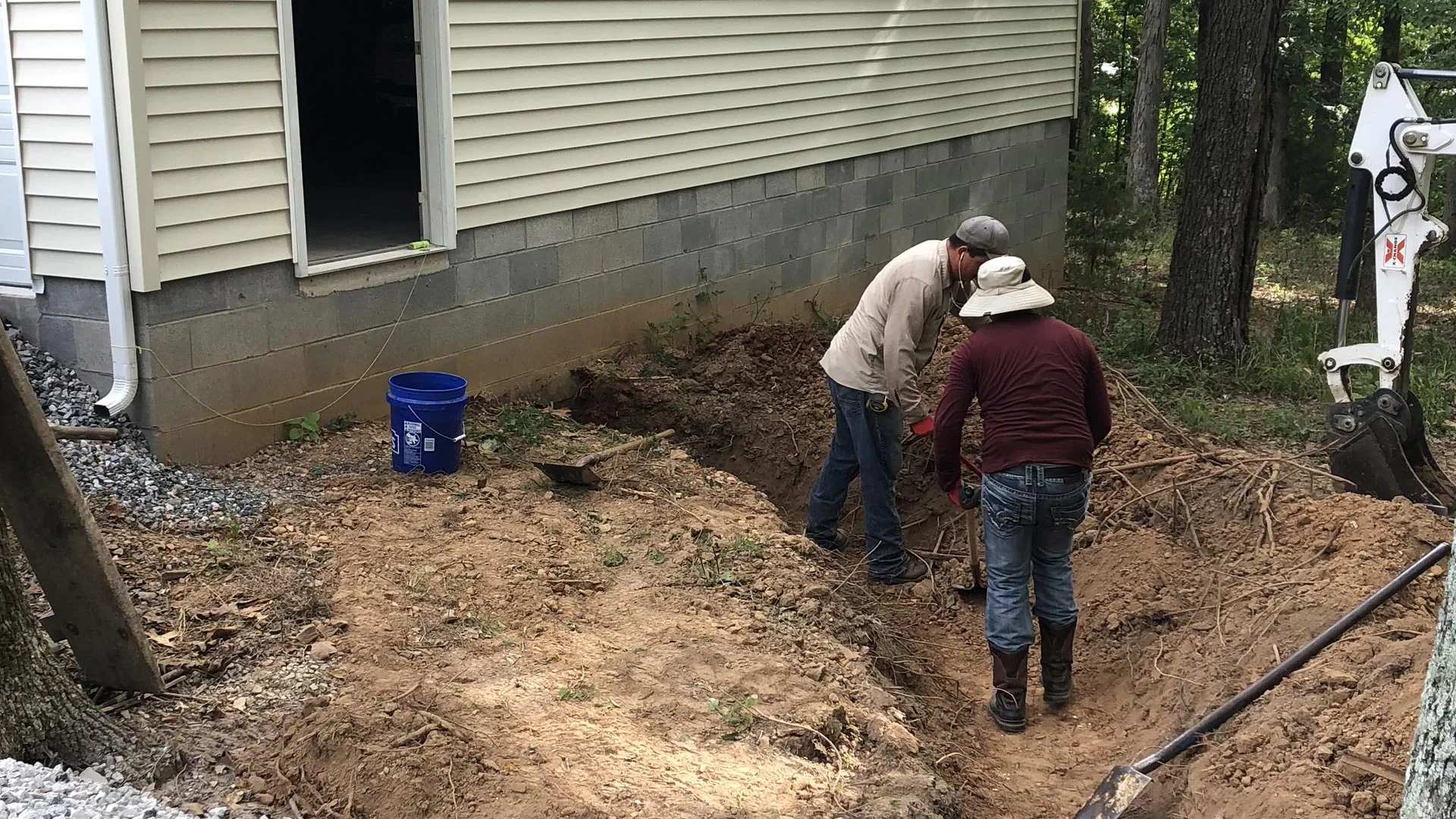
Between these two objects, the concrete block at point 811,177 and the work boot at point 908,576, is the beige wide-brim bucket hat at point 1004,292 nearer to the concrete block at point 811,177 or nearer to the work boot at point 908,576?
the work boot at point 908,576

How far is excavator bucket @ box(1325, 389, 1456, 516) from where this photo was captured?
691 cm

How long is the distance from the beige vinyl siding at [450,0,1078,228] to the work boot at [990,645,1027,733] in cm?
440

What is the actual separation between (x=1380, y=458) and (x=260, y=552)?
5.80 meters

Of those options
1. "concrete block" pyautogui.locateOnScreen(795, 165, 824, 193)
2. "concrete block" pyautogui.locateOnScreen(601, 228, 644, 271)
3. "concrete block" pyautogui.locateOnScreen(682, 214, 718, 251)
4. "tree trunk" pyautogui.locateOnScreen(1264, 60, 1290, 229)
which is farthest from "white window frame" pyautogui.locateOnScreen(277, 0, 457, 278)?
"tree trunk" pyautogui.locateOnScreen(1264, 60, 1290, 229)

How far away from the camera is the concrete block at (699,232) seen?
992 centimetres

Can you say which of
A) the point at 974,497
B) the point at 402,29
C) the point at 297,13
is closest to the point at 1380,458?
the point at 974,497

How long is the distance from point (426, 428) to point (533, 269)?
83.4 inches

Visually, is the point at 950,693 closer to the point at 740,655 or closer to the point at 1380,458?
the point at 740,655

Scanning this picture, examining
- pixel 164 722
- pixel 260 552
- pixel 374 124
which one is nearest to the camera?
pixel 164 722

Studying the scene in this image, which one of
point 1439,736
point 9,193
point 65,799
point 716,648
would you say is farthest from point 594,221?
point 1439,736

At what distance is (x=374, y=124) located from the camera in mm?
14211

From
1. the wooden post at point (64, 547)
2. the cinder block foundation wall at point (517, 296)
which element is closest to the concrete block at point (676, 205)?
the cinder block foundation wall at point (517, 296)

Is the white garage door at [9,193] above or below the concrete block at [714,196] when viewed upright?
above

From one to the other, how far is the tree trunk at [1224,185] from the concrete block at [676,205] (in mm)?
4498
